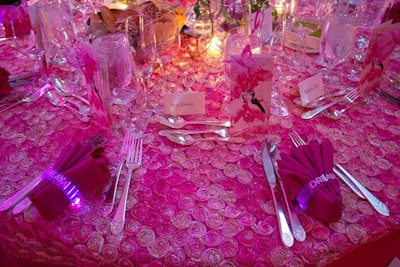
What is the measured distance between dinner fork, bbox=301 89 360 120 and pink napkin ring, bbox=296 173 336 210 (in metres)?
0.35

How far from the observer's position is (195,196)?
35.0 inches

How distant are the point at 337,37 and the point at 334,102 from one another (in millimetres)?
213

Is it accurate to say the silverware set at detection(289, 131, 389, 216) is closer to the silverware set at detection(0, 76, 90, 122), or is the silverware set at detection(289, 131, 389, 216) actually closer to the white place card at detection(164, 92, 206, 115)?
the white place card at detection(164, 92, 206, 115)

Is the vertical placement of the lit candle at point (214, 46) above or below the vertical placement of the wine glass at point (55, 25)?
below

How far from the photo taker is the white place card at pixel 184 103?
1.14 metres

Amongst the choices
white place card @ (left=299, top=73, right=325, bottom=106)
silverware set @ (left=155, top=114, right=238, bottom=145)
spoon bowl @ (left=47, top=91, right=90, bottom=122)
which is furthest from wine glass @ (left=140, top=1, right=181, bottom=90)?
white place card @ (left=299, top=73, right=325, bottom=106)

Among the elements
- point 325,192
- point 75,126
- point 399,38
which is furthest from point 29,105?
point 399,38

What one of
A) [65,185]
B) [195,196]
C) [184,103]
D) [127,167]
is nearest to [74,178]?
[65,185]

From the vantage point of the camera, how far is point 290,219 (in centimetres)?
81

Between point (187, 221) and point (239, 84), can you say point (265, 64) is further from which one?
point (187, 221)

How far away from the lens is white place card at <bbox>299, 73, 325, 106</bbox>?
3.94 ft

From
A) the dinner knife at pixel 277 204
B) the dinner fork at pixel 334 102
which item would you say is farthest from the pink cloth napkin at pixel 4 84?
the dinner fork at pixel 334 102

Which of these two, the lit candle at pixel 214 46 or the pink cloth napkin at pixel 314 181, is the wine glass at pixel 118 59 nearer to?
the lit candle at pixel 214 46

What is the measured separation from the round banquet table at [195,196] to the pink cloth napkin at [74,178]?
0.03 meters
